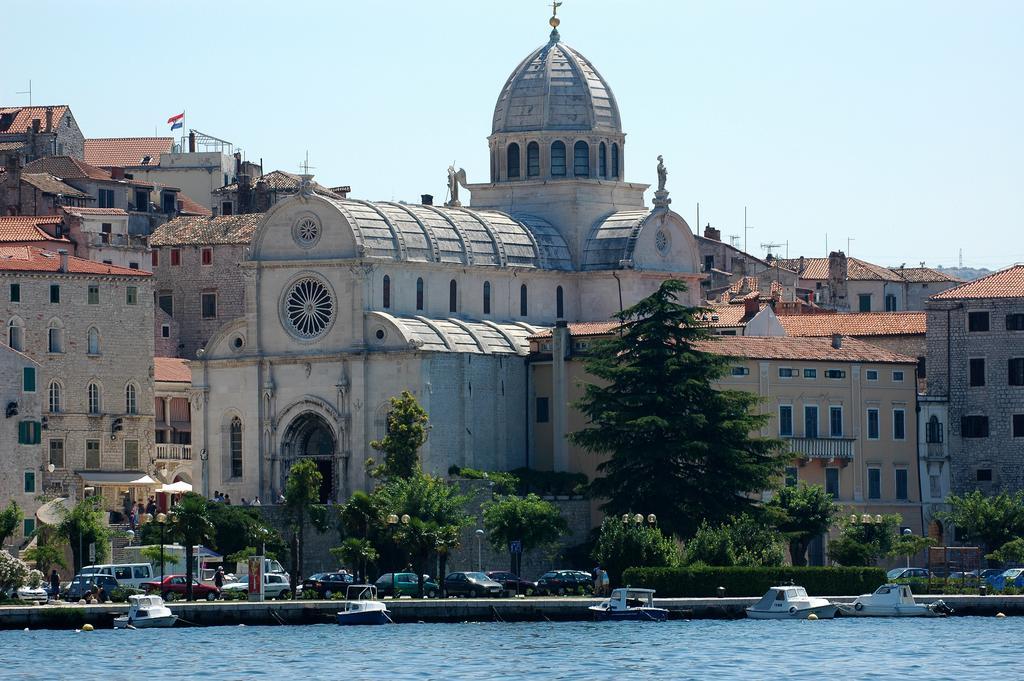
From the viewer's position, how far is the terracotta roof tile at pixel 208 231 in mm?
135000

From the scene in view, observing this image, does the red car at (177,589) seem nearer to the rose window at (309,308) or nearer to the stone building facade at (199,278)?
the rose window at (309,308)

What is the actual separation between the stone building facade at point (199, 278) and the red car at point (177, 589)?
3733 centimetres

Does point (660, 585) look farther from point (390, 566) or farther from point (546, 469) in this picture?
point (546, 469)

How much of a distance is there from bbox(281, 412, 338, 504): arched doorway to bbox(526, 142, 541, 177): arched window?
15.1 meters

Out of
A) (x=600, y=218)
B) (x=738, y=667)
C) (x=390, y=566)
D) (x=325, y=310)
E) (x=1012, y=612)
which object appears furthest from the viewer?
(x=600, y=218)

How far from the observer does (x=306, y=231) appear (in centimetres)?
11412

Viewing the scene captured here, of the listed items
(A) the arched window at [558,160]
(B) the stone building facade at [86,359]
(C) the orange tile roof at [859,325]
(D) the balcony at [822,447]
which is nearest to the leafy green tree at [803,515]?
(D) the balcony at [822,447]

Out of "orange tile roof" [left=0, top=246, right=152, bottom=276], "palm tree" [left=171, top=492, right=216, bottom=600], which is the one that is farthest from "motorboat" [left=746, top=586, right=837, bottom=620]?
"orange tile roof" [left=0, top=246, right=152, bottom=276]

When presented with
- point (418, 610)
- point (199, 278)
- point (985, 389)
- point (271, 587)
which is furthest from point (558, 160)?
point (418, 610)

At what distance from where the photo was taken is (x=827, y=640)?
88000 mm

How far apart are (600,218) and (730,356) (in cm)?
1509

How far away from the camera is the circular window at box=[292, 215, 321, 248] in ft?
373

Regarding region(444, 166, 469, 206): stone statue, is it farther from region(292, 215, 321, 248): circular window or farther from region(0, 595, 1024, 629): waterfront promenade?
region(0, 595, 1024, 629): waterfront promenade

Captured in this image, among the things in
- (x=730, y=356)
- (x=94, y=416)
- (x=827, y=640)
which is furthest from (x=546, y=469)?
(x=827, y=640)
